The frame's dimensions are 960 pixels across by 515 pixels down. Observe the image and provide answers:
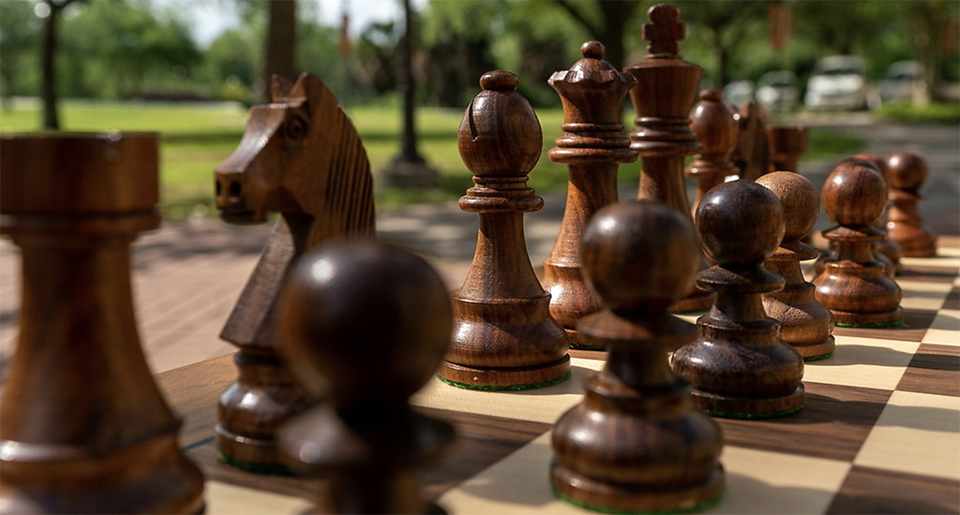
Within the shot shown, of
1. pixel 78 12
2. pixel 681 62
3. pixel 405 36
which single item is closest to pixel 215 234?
pixel 405 36

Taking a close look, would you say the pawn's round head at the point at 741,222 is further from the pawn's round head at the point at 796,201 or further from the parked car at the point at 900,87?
the parked car at the point at 900,87

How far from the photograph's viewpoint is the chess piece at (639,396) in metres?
0.87

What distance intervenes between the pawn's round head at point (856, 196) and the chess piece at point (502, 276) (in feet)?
2.22

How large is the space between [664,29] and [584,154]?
1.43ft

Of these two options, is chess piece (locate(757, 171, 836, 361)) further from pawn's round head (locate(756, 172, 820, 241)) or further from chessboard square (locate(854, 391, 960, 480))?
chessboard square (locate(854, 391, 960, 480))

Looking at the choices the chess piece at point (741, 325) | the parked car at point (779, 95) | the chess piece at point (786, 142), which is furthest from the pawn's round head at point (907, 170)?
the parked car at point (779, 95)

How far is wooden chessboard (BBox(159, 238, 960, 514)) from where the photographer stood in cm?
91

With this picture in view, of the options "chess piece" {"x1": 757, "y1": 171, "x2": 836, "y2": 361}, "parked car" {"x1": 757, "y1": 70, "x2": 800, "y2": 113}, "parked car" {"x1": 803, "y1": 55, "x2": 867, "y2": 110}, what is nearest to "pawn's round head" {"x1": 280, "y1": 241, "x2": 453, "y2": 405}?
"chess piece" {"x1": 757, "y1": 171, "x2": 836, "y2": 361}

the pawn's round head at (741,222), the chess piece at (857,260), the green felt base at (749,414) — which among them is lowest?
the green felt base at (749,414)

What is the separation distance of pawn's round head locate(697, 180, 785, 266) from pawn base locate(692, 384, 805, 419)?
0.18 m

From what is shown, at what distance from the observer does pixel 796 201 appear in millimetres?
1478

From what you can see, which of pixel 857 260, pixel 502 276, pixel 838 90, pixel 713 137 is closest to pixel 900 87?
pixel 838 90

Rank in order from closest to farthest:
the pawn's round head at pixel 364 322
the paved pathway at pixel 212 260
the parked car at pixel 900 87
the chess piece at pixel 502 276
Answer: the pawn's round head at pixel 364 322, the chess piece at pixel 502 276, the paved pathway at pixel 212 260, the parked car at pixel 900 87

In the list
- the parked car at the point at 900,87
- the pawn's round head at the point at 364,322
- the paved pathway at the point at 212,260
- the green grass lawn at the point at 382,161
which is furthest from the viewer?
the parked car at the point at 900,87
